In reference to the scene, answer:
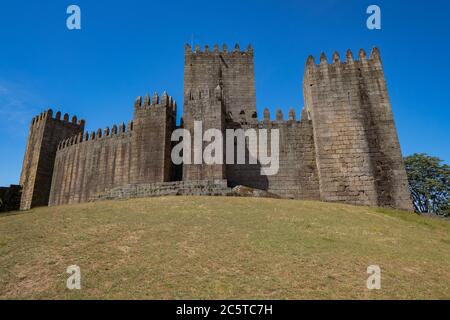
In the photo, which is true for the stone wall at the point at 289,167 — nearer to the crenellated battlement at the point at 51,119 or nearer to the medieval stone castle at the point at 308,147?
the medieval stone castle at the point at 308,147

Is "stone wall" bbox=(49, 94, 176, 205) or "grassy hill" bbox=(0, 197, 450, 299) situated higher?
"stone wall" bbox=(49, 94, 176, 205)

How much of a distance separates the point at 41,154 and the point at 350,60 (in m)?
29.3

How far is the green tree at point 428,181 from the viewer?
119 feet

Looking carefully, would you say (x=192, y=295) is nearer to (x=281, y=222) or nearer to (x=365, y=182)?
(x=281, y=222)

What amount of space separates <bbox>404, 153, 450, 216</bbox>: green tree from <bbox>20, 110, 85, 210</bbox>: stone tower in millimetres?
40392

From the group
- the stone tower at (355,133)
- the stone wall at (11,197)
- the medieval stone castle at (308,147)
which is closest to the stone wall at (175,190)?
the medieval stone castle at (308,147)

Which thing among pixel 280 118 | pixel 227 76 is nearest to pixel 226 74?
pixel 227 76

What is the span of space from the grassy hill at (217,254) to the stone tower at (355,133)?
531 cm

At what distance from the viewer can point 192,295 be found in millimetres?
5918

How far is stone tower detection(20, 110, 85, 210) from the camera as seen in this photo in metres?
30.2

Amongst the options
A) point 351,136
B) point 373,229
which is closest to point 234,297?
point 373,229

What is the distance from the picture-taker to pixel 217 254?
796 cm

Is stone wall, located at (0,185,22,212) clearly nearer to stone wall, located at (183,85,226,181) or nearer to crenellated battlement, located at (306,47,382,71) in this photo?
stone wall, located at (183,85,226,181)

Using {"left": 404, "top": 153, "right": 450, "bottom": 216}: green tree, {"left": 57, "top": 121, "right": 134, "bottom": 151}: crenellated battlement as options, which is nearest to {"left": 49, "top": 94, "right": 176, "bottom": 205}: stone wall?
{"left": 57, "top": 121, "right": 134, "bottom": 151}: crenellated battlement
